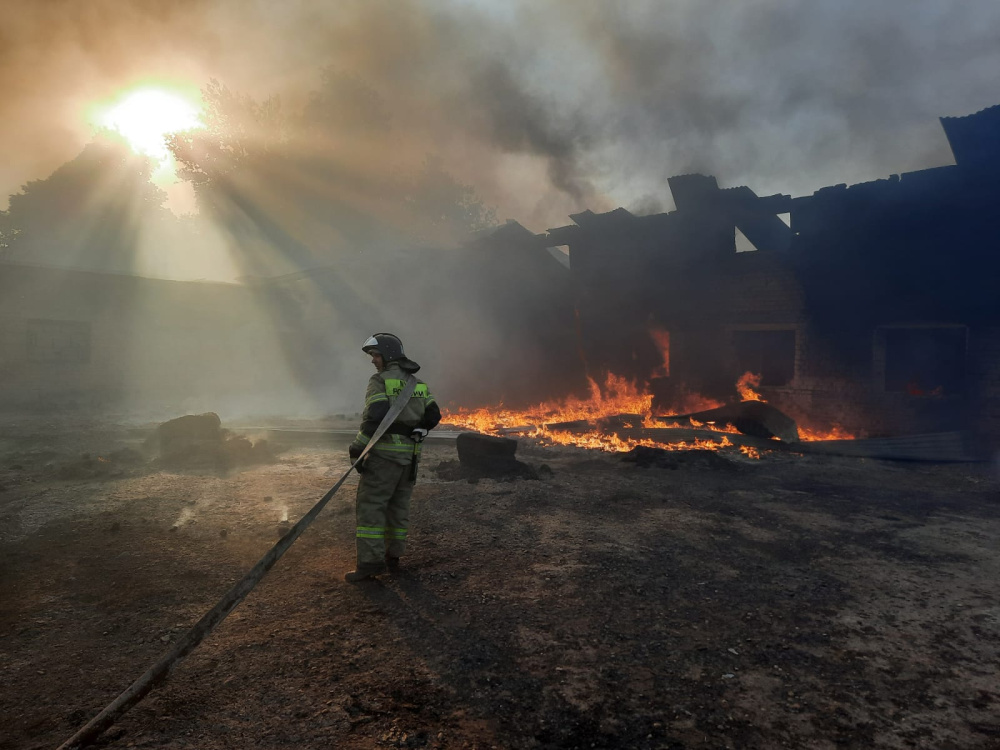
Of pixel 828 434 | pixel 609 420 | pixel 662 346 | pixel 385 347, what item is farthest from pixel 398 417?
pixel 662 346

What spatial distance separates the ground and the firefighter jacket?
3.40 ft

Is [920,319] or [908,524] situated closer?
[908,524]

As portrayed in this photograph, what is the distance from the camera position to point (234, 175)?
97.0 ft

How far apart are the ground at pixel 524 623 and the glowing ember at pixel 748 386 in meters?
5.64

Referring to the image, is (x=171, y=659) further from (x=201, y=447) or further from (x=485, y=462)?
(x=201, y=447)

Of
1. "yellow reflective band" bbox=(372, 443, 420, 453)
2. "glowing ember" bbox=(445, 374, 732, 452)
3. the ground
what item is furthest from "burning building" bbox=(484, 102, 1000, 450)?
"yellow reflective band" bbox=(372, 443, 420, 453)

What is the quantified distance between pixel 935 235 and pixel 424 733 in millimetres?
12228

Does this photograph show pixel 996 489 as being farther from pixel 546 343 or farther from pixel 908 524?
pixel 546 343

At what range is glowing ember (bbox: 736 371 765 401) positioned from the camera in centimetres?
1228

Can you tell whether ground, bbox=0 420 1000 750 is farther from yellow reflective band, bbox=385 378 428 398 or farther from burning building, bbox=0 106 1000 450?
burning building, bbox=0 106 1000 450

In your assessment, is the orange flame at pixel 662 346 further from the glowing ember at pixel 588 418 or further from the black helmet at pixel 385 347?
Result: the black helmet at pixel 385 347

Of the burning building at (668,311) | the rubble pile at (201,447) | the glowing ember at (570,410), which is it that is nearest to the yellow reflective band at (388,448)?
the rubble pile at (201,447)

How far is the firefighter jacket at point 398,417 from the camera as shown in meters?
4.30

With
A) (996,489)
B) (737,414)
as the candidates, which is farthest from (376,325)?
(996,489)
